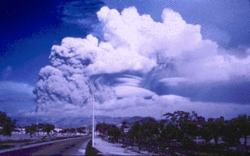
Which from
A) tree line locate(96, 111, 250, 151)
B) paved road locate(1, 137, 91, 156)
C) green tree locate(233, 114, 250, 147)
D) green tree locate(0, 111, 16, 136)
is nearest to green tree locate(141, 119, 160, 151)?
tree line locate(96, 111, 250, 151)

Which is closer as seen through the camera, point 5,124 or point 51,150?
point 51,150

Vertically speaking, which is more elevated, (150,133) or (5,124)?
(5,124)

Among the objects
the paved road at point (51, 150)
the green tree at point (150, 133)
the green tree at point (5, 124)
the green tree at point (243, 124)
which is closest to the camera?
the paved road at point (51, 150)

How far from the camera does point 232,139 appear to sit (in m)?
36.6

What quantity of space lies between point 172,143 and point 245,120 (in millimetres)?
18950

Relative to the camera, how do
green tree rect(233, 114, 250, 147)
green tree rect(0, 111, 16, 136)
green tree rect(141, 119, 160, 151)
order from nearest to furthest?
green tree rect(233, 114, 250, 147), green tree rect(0, 111, 16, 136), green tree rect(141, 119, 160, 151)

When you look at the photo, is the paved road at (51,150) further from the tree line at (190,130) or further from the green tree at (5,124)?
the tree line at (190,130)

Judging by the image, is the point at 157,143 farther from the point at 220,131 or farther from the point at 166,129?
the point at 220,131

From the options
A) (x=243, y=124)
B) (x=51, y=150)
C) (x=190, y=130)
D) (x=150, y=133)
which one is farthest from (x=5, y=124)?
(x=243, y=124)

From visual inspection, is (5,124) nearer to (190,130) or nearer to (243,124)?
(190,130)

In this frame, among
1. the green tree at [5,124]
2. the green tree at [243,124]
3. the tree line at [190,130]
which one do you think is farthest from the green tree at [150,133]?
the green tree at [5,124]

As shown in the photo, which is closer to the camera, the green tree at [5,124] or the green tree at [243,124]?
the green tree at [243,124]

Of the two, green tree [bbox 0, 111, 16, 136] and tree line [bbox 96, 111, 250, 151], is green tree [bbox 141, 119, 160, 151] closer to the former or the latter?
tree line [bbox 96, 111, 250, 151]

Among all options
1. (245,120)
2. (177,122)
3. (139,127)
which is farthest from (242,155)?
(139,127)
